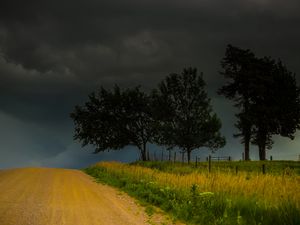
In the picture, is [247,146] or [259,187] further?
[247,146]

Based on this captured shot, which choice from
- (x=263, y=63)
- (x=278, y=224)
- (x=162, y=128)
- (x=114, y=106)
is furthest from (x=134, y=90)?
(x=278, y=224)

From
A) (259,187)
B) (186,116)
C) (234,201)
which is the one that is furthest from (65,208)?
(186,116)

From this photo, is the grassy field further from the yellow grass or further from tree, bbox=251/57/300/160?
tree, bbox=251/57/300/160

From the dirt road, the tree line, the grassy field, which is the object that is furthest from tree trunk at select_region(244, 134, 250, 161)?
the dirt road

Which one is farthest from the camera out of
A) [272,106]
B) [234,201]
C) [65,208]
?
[272,106]

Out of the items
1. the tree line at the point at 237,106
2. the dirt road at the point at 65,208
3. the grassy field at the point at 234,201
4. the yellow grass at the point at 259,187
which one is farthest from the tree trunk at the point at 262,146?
the dirt road at the point at 65,208

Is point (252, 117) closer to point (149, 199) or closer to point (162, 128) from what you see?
point (162, 128)

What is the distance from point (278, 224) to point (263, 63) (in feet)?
198

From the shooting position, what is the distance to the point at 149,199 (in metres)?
17.8

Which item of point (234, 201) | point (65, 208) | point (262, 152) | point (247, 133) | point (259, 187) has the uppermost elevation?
point (247, 133)

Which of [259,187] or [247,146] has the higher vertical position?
[247,146]

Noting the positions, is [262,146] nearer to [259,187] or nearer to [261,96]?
[261,96]

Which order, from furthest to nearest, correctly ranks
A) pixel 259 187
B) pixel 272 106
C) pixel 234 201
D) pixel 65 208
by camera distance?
pixel 272 106, pixel 259 187, pixel 65 208, pixel 234 201

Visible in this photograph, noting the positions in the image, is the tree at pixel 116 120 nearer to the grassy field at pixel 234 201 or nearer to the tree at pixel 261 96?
the tree at pixel 261 96
